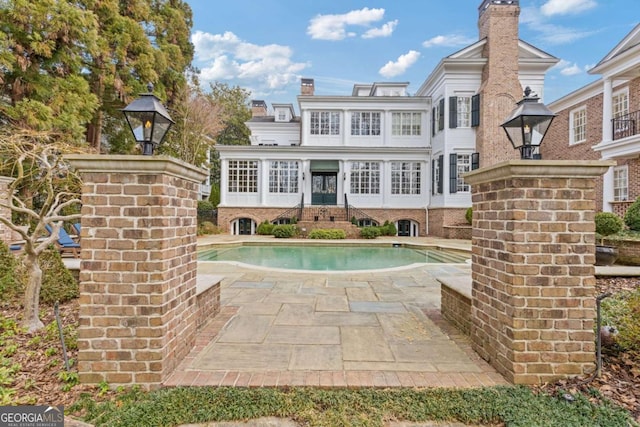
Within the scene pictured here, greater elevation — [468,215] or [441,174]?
[441,174]

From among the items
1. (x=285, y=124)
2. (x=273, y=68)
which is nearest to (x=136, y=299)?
(x=285, y=124)

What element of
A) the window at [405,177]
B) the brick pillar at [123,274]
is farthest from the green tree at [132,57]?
the brick pillar at [123,274]

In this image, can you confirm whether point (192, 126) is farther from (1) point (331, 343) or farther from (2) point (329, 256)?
(1) point (331, 343)

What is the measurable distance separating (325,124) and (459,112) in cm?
758

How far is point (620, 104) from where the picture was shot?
13555 mm

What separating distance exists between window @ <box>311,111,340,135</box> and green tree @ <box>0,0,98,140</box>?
11140mm

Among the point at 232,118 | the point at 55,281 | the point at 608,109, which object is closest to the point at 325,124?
the point at 232,118

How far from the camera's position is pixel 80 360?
2447mm

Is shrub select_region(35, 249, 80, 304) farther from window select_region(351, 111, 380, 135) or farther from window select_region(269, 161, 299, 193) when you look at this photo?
window select_region(351, 111, 380, 135)

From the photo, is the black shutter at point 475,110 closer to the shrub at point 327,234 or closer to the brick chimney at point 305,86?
the shrub at point 327,234

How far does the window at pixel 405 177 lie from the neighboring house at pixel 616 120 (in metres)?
7.85

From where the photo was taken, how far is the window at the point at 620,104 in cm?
1317

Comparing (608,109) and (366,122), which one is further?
(366,122)

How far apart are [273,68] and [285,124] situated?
805 inches
